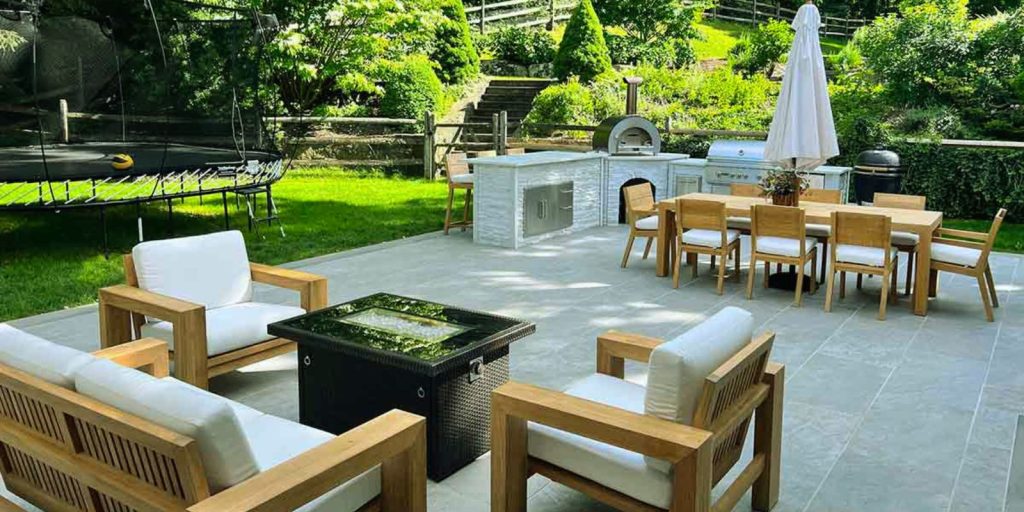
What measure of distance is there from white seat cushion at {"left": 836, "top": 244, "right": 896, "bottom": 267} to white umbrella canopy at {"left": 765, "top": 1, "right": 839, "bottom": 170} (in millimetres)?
1054

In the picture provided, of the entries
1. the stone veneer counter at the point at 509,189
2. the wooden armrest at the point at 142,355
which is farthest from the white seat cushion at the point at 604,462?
the stone veneer counter at the point at 509,189

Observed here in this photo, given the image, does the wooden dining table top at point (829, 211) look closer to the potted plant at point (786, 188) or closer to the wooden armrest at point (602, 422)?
the potted plant at point (786, 188)

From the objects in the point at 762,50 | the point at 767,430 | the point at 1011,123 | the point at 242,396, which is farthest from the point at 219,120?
the point at 762,50

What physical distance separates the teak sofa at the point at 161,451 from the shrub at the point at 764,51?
19.9 meters

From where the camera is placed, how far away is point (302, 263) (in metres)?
8.00

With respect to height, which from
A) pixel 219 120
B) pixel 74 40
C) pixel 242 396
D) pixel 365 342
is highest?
pixel 74 40

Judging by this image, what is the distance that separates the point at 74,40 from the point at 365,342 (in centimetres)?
916

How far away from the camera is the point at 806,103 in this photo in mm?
7180

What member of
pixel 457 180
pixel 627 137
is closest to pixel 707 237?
pixel 457 180

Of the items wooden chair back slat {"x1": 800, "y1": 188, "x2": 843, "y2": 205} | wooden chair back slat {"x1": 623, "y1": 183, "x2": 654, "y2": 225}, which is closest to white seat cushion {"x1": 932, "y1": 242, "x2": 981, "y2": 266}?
wooden chair back slat {"x1": 800, "y1": 188, "x2": 843, "y2": 205}

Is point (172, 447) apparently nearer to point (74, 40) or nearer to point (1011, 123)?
point (74, 40)

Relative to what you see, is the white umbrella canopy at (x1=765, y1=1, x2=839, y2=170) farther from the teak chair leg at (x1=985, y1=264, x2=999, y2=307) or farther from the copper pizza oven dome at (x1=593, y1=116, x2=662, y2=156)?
the copper pizza oven dome at (x1=593, y1=116, x2=662, y2=156)

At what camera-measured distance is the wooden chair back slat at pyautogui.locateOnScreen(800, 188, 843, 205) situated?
764cm

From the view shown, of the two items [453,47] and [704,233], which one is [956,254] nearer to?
[704,233]
